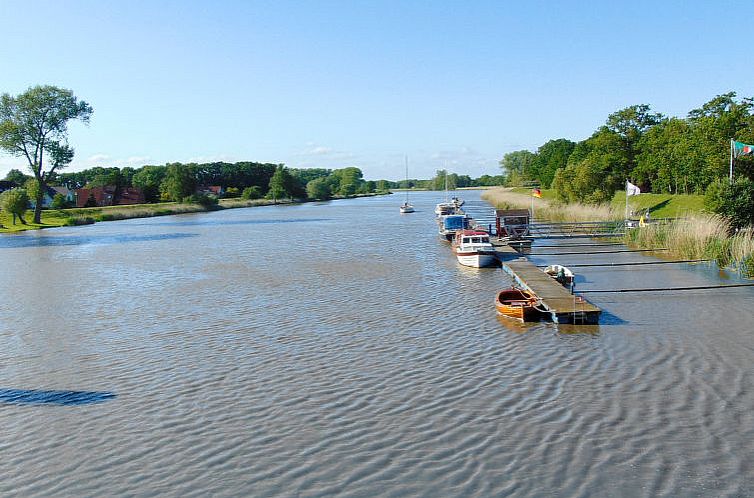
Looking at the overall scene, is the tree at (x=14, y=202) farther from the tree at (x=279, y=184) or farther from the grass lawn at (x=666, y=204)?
the tree at (x=279, y=184)

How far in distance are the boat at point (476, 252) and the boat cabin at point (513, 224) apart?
9.60 meters

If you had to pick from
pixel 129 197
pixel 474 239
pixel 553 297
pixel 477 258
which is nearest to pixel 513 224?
pixel 474 239

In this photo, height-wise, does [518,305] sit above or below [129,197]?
below

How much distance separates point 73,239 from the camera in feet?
195

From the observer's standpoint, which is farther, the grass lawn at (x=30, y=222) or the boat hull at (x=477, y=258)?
the grass lawn at (x=30, y=222)

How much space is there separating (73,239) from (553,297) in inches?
2005

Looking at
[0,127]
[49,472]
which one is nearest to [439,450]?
[49,472]

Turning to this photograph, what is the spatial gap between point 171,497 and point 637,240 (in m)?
37.1

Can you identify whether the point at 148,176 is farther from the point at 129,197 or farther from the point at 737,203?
the point at 737,203

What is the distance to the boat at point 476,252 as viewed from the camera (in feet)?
114

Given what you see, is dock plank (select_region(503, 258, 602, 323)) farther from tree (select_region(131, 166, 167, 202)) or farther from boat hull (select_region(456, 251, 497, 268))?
tree (select_region(131, 166, 167, 202))

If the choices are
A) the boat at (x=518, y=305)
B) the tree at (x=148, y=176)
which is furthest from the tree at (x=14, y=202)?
the tree at (x=148, y=176)

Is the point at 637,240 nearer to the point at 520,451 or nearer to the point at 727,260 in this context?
the point at 727,260

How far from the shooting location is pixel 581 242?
155ft
